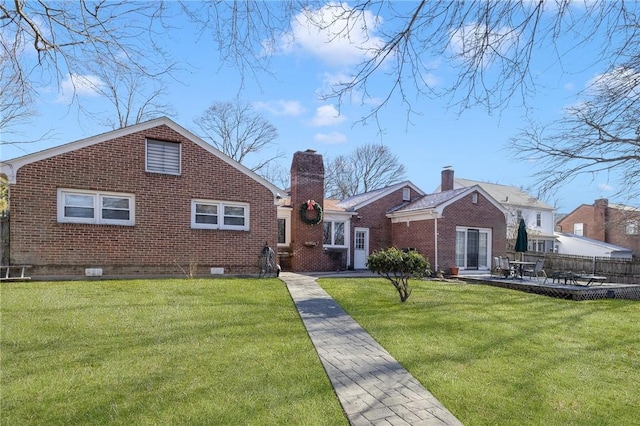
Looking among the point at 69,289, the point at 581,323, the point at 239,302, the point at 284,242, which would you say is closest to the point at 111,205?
the point at 69,289

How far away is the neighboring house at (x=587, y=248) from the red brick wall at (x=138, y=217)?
33.6 metres

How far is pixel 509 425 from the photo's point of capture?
376cm

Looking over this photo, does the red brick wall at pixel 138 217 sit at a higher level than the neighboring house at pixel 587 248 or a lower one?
higher

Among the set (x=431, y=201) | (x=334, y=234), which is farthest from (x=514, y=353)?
(x=431, y=201)

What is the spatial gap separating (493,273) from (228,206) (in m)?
13.8

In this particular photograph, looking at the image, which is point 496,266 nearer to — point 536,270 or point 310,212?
point 536,270

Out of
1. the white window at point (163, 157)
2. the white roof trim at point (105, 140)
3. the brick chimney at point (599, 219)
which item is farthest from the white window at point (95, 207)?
the brick chimney at point (599, 219)

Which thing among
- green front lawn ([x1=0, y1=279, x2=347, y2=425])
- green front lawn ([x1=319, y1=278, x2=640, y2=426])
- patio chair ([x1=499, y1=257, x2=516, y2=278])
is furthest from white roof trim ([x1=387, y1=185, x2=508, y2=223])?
green front lawn ([x1=0, y1=279, x2=347, y2=425])

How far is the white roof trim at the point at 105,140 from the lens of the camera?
11109mm

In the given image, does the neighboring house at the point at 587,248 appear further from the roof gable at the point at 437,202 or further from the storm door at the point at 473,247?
the storm door at the point at 473,247

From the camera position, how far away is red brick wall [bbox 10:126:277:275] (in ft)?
37.4

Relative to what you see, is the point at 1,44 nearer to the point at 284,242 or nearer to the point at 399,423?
the point at 399,423

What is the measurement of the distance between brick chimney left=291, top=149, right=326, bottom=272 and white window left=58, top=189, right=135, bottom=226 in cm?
746

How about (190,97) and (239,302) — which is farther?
(239,302)
